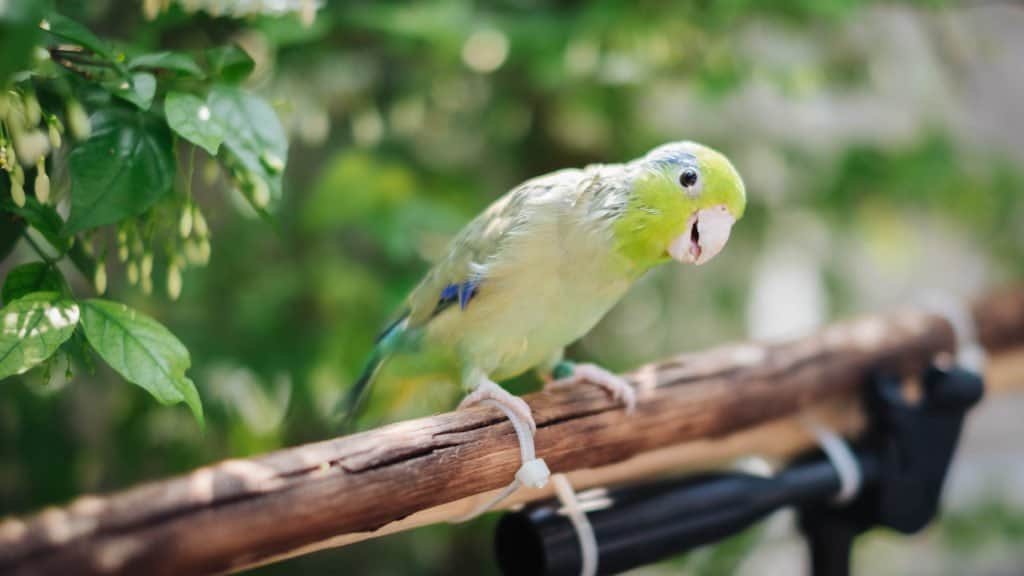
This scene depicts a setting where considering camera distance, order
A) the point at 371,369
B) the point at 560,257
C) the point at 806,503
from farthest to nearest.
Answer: the point at 806,503, the point at 371,369, the point at 560,257

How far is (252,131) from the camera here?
847 mm

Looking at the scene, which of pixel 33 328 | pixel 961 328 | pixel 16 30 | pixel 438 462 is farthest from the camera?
pixel 961 328

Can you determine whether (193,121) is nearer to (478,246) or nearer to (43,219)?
(43,219)

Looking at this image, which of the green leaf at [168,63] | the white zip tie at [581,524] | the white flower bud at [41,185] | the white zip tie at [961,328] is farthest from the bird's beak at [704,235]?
the white zip tie at [961,328]

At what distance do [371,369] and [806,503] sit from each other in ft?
2.22

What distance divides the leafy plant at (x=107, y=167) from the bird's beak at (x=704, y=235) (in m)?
0.42

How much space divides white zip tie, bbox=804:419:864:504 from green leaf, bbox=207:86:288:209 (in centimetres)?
87

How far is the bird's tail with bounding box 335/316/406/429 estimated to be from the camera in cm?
112

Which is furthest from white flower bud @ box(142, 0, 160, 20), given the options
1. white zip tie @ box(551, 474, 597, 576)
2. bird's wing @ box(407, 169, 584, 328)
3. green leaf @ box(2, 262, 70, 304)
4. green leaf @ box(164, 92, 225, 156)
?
white zip tie @ box(551, 474, 597, 576)

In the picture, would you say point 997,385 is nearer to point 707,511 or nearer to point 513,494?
point 707,511

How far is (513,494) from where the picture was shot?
0.95 m

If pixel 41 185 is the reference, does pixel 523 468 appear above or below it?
below

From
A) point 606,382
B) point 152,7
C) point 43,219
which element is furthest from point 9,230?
point 606,382

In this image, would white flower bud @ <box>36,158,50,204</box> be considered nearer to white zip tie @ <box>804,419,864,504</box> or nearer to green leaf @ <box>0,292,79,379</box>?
green leaf @ <box>0,292,79,379</box>
